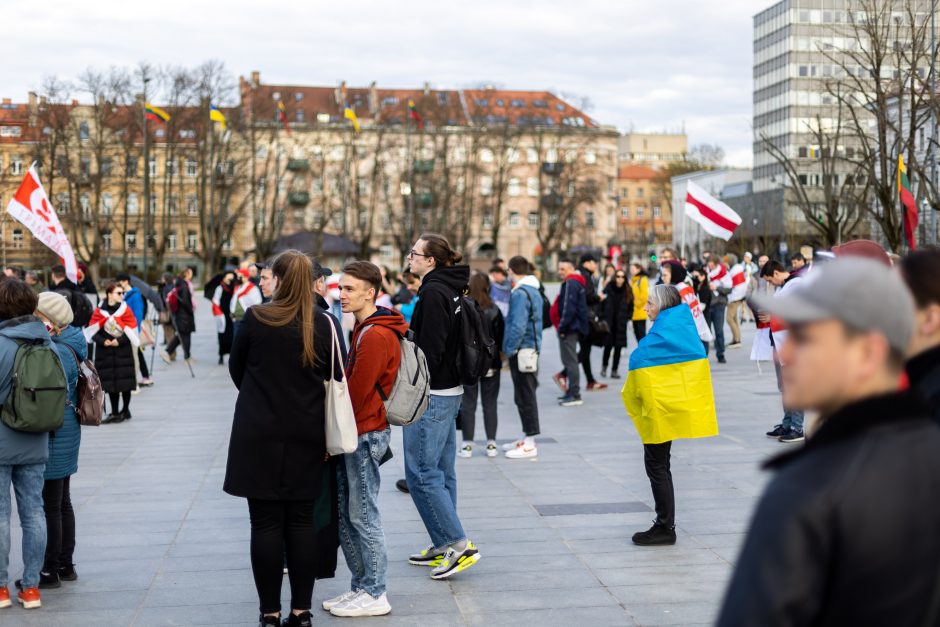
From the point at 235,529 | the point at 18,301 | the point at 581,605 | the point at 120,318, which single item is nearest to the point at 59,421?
the point at 18,301

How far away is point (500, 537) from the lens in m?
7.78

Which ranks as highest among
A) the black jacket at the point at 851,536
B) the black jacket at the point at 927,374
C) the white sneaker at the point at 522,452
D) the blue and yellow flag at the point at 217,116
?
the blue and yellow flag at the point at 217,116

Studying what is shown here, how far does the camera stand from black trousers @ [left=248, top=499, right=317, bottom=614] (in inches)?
217

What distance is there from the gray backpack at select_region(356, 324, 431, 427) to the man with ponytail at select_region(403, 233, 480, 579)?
1.54 ft

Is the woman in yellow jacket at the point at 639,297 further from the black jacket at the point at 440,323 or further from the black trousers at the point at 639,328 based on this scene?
the black jacket at the point at 440,323

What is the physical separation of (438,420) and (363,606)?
1.22m

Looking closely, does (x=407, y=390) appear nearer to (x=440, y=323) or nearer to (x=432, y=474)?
(x=432, y=474)

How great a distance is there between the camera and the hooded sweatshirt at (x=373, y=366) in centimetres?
602

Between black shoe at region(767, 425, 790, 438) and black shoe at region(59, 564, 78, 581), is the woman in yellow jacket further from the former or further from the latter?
black shoe at region(59, 564, 78, 581)

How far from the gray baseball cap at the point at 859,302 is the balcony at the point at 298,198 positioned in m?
80.6

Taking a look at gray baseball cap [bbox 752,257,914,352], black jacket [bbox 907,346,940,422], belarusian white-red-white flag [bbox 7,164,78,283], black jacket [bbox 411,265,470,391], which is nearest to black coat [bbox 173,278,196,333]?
belarusian white-red-white flag [bbox 7,164,78,283]

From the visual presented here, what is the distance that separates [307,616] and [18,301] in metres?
2.28

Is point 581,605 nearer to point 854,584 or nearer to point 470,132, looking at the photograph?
point 854,584

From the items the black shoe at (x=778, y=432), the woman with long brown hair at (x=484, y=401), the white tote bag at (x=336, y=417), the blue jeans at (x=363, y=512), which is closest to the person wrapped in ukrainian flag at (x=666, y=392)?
the blue jeans at (x=363, y=512)
